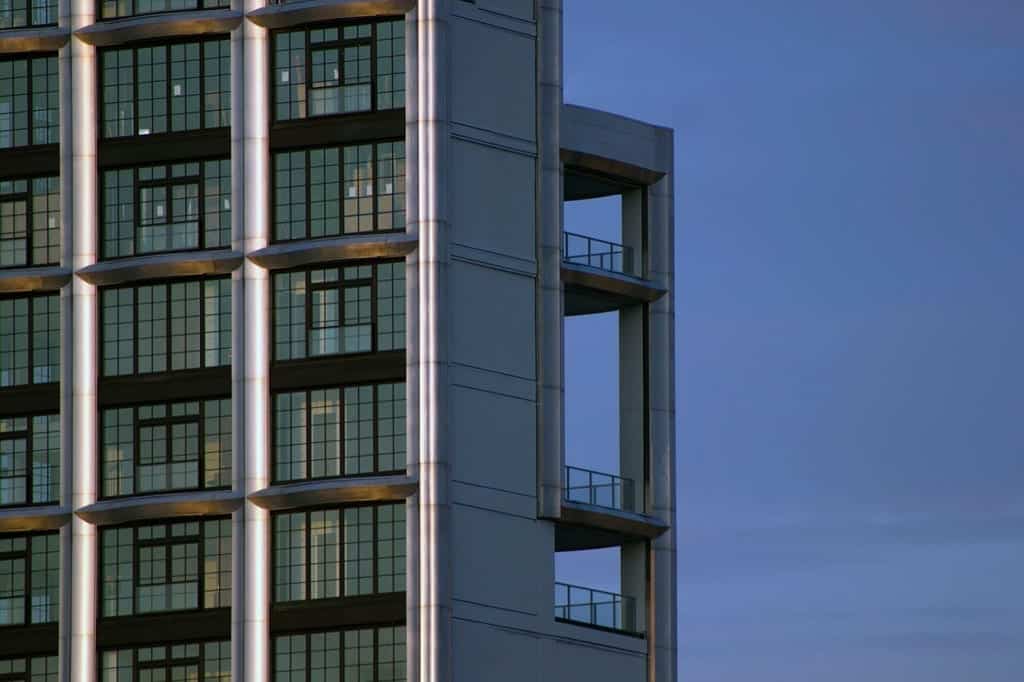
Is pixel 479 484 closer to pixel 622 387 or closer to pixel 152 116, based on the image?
pixel 622 387

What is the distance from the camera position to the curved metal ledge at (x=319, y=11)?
342 feet

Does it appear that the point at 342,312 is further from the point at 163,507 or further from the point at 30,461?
the point at 30,461

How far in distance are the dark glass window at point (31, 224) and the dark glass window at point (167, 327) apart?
10.2 ft

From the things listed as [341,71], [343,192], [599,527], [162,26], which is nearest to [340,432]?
[343,192]

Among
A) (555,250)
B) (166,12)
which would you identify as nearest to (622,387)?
(555,250)

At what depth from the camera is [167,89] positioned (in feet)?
350

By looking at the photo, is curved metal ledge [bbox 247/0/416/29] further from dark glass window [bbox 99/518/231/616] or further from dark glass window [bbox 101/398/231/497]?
dark glass window [bbox 99/518/231/616]

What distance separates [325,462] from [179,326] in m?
7.36

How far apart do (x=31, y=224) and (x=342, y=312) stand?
12.3 m

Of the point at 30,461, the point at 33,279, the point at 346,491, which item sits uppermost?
the point at 33,279

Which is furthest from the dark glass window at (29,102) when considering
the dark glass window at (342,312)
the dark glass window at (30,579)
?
the dark glass window at (30,579)

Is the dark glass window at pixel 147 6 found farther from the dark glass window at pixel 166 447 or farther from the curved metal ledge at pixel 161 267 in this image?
the dark glass window at pixel 166 447

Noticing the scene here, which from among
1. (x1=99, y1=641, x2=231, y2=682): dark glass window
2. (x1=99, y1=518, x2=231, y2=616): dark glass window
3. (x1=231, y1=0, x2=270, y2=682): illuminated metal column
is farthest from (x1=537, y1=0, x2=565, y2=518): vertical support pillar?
(x1=99, y1=641, x2=231, y2=682): dark glass window

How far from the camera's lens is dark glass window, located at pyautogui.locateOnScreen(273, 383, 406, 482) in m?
102
